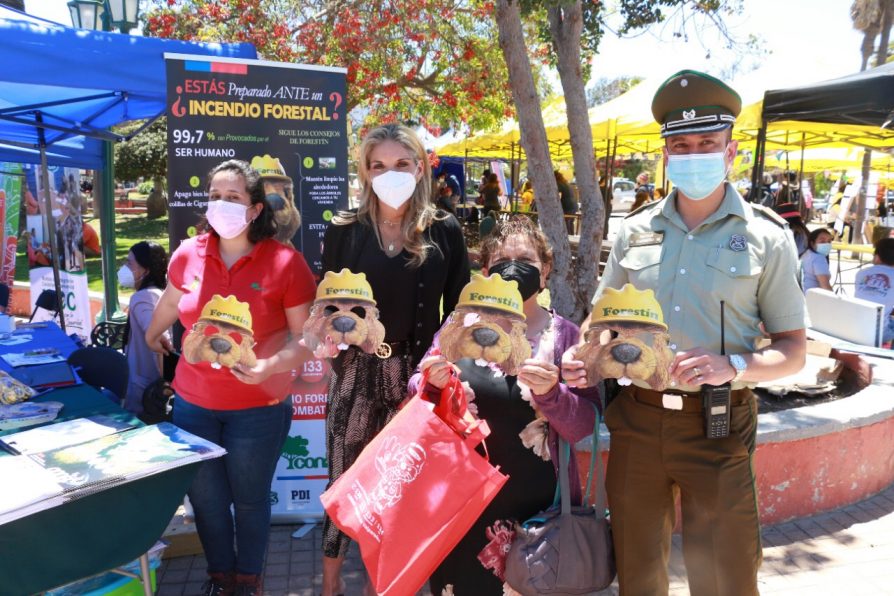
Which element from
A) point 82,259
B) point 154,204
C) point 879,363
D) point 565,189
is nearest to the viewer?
point 879,363

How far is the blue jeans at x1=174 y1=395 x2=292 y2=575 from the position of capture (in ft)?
8.79

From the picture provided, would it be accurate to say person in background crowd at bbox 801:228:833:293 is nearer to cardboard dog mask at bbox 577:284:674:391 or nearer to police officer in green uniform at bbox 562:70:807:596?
police officer in green uniform at bbox 562:70:807:596

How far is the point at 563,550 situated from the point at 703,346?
73 centimetres

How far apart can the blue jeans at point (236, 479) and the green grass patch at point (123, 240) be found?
29.2 ft

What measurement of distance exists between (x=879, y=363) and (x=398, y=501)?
469 centimetres

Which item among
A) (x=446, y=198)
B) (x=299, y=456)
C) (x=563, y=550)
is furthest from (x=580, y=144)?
(x=446, y=198)

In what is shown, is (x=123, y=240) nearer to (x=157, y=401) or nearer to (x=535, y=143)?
(x=535, y=143)

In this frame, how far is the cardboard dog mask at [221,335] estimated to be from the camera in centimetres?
201

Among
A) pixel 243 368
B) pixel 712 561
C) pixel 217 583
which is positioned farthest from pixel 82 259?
pixel 712 561

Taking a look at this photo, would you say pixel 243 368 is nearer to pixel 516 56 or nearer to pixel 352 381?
pixel 352 381

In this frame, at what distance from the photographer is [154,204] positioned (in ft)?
80.5

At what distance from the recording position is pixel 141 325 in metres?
4.04

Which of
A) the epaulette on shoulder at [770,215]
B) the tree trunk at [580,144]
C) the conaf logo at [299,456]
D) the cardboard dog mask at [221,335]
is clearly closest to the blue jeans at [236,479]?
the cardboard dog mask at [221,335]

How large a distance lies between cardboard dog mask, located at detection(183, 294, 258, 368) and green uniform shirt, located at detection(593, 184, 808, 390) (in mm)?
1232
